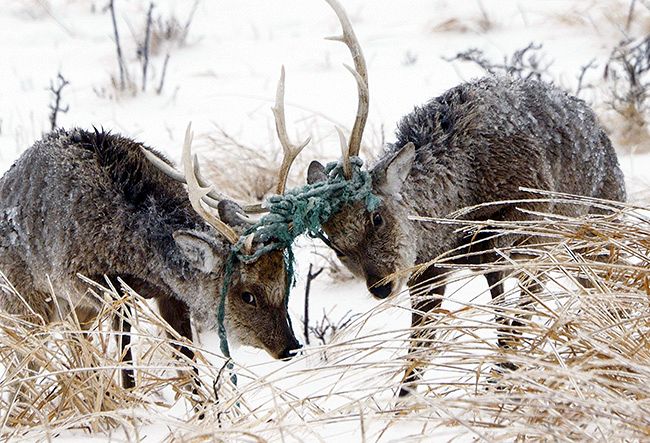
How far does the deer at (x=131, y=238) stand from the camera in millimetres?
4590

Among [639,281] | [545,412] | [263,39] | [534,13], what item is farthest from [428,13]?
[545,412]

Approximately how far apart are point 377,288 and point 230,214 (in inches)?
28.3

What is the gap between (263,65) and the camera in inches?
398

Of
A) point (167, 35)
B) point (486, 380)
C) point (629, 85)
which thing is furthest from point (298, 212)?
point (167, 35)

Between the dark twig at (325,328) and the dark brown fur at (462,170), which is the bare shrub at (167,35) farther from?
the dark brown fur at (462,170)

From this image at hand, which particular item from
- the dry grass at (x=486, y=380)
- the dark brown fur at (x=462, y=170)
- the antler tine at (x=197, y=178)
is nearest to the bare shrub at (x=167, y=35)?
the dark brown fur at (x=462, y=170)

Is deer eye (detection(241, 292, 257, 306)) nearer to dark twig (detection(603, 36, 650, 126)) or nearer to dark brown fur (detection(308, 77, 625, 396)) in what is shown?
dark brown fur (detection(308, 77, 625, 396))

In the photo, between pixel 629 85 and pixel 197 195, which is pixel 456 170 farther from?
pixel 629 85

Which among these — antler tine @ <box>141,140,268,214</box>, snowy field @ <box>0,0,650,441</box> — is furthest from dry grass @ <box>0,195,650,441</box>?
snowy field @ <box>0,0,650,441</box>

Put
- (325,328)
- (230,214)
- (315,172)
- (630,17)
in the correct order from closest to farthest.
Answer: (230,214)
(315,172)
(325,328)
(630,17)

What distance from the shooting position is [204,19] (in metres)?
11.4

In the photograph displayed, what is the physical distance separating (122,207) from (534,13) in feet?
23.2

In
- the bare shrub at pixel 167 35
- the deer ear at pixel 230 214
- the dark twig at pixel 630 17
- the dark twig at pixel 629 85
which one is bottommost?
the deer ear at pixel 230 214

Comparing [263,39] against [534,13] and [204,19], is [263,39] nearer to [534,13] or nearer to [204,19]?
[204,19]
